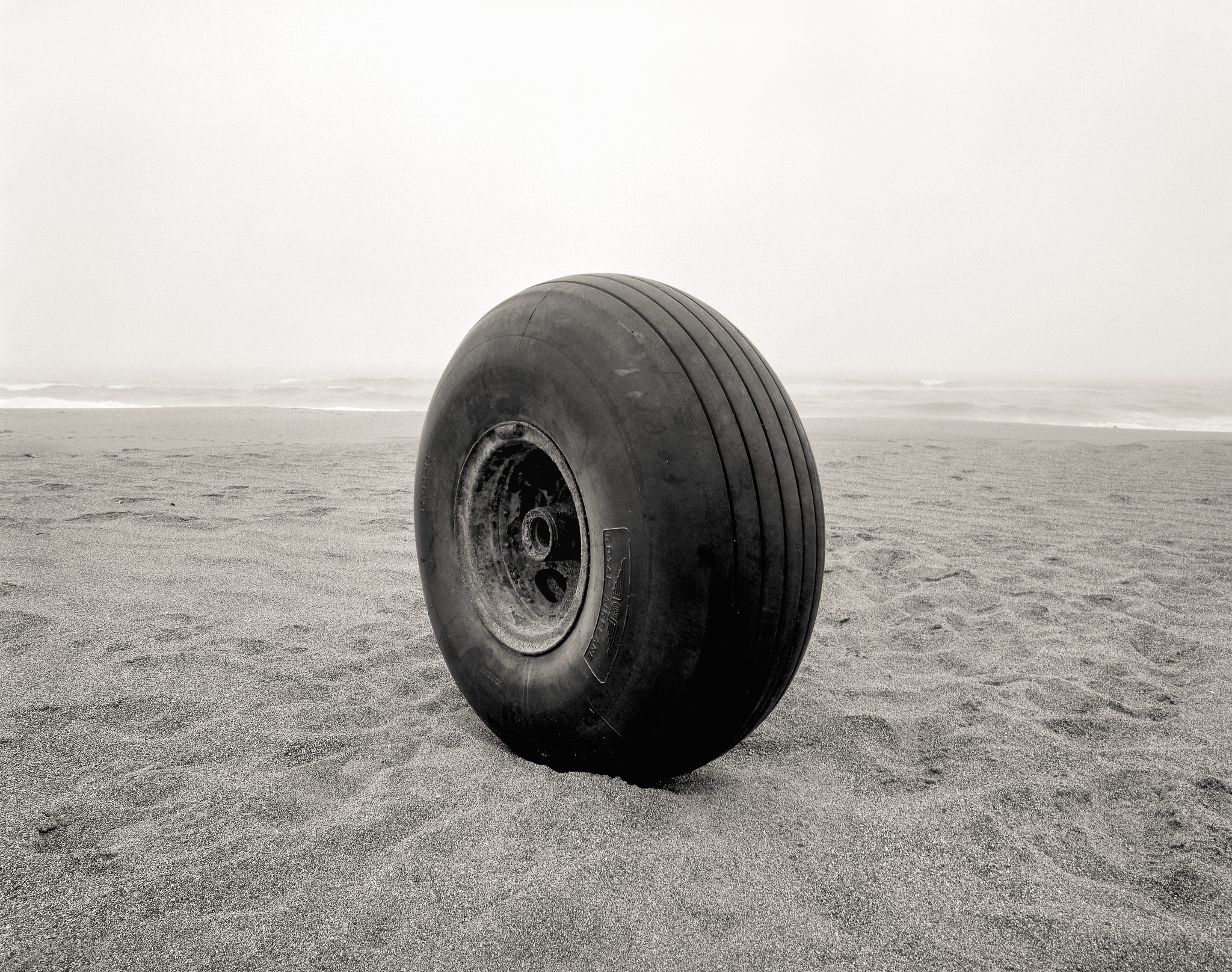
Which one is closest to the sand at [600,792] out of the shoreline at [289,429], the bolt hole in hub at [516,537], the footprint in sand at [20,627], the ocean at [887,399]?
the footprint in sand at [20,627]

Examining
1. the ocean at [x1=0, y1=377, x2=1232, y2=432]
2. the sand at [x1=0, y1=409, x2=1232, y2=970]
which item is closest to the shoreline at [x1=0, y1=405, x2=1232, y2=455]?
the ocean at [x1=0, y1=377, x2=1232, y2=432]

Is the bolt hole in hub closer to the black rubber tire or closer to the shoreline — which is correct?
the black rubber tire

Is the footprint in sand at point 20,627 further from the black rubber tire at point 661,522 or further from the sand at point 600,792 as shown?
the black rubber tire at point 661,522

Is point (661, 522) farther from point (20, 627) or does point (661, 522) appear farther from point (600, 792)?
point (20, 627)

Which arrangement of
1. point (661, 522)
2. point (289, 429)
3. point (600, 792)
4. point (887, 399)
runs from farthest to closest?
point (887, 399)
point (289, 429)
point (600, 792)
point (661, 522)

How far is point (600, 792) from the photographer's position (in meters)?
2.00

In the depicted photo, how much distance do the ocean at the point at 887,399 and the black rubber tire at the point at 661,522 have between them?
617 inches

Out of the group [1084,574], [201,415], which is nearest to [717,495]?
[1084,574]

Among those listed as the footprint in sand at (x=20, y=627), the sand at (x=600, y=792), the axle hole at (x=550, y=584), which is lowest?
the sand at (x=600, y=792)

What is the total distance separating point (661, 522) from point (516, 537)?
2.35 feet

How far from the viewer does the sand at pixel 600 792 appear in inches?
60.2

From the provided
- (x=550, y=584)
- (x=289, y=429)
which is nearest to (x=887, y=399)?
(x=289, y=429)

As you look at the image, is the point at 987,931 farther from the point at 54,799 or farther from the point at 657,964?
the point at 54,799

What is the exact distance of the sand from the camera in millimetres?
1529
